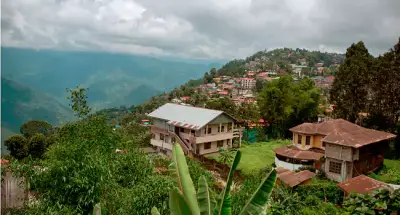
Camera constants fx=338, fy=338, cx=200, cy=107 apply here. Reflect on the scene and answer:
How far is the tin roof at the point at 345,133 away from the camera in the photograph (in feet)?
52.5

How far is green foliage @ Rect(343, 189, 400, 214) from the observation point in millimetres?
6801

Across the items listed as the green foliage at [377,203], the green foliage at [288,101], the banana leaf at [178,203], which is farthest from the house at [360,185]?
the green foliage at [288,101]

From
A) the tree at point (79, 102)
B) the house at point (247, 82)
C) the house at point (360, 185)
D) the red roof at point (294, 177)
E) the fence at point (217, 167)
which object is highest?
the house at point (247, 82)

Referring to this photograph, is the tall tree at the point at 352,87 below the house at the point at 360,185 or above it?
above

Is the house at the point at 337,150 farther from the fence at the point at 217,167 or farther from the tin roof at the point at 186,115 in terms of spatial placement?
the tin roof at the point at 186,115

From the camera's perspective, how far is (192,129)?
21859 millimetres

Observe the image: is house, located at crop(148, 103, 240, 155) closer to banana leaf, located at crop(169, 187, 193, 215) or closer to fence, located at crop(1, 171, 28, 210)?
fence, located at crop(1, 171, 28, 210)

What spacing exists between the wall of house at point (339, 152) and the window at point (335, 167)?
334mm

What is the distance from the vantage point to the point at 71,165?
6023mm

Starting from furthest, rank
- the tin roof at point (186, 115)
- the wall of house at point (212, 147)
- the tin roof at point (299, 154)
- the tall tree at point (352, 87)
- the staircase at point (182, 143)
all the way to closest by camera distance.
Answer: the wall of house at point (212, 147), the tin roof at point (186, 115), the staircase at point (182, 143), the tall tree at point (352, 87), the tin roof at point (299, 154)

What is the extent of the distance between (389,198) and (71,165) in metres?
6.35

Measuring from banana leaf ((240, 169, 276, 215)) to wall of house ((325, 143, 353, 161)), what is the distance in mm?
13537

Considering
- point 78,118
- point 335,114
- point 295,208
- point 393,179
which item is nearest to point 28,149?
point 78,118

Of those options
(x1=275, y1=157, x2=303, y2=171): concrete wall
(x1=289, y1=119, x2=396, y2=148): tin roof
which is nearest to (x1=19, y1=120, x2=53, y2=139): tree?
(x1=275, y1=157, x2=303, y2=171): concrete wall
